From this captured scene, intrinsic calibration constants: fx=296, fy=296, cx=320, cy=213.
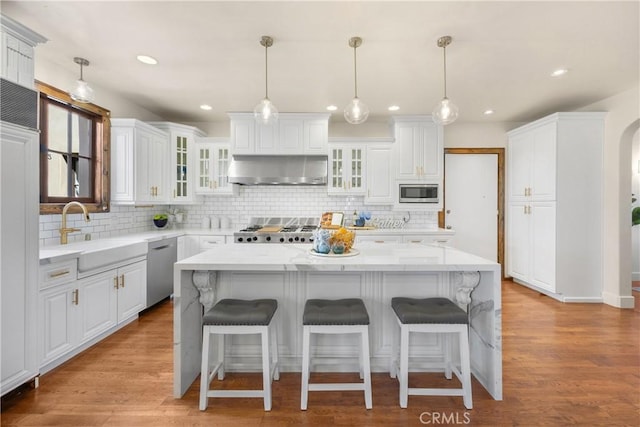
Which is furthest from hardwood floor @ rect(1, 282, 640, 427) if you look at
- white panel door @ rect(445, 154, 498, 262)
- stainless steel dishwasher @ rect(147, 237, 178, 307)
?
white panel door @ rect(445, 154, 498, 262)

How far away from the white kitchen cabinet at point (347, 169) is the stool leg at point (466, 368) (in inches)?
115

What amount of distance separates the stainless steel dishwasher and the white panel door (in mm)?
4229

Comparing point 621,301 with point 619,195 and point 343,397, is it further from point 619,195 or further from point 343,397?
point 343,397

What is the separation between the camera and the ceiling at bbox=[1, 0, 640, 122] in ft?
6.92

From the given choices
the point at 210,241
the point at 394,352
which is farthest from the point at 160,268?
the point at 394,352

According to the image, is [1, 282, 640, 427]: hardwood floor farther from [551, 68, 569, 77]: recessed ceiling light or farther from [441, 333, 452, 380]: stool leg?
[551, 68, 569, 77]: recessed ceiling light

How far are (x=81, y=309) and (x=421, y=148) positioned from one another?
4382 millimetres

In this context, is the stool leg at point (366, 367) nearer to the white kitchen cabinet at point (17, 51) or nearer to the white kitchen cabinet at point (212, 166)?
the white kitchen cabinet at point (17, 51)

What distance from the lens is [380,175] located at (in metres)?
4.49

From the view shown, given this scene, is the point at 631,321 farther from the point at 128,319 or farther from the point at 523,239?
→ the point at 128,319

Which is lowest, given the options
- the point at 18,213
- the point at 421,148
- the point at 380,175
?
the point at 18,213

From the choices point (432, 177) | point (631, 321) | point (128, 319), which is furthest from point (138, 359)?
point (631, 321)

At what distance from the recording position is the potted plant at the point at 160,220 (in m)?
4.36

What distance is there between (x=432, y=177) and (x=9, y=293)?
4544 mm
